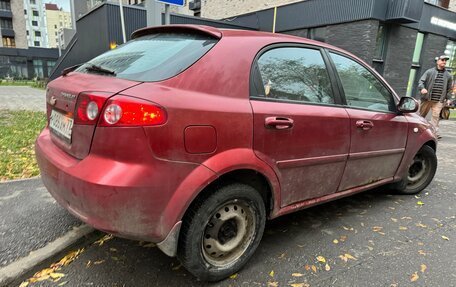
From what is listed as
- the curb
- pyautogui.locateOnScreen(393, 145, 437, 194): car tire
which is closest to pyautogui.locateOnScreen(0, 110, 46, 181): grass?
the curb

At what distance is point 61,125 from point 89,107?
1.71 feet

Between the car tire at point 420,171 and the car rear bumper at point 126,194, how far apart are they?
3227mm

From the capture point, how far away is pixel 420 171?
14.0 feet

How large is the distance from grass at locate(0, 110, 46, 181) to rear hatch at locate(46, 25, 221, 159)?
6.93 ft

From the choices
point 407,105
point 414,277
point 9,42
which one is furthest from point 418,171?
point 9,42

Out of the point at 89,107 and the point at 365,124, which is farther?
the point at 365,124

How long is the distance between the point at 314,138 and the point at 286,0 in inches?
558

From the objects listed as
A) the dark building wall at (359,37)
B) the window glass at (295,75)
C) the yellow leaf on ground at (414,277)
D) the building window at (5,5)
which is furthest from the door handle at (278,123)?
the building window at (5,5)

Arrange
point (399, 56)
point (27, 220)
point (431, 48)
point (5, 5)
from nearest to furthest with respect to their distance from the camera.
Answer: point (27, 220), point (399, 56), point (431, 48), point (5, 5)

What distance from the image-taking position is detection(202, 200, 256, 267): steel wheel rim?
2.29 metres

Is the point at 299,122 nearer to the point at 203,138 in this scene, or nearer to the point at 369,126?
the point at 203,138

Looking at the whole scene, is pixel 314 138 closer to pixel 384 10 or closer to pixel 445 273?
pixel 445 273

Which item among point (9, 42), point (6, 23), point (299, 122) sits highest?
point (6, 23)

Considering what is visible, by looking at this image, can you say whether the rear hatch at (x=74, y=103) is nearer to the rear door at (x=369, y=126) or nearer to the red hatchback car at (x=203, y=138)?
the red hatchback car at (x=203, y=138)
